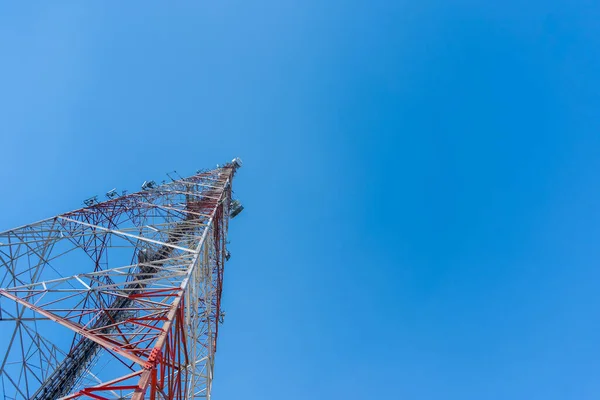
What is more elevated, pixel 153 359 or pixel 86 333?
pixel 86 333

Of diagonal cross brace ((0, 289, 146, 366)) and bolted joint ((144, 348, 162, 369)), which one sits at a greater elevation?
diagonal cross brace ((0, 289, 146, 366))

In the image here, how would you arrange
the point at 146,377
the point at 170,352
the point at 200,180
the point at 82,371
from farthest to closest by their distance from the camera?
the point at 200,180
the point at 82,371
the point at 170,352
the point at 146,377

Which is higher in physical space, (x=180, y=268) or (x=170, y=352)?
(x=180, y=268)

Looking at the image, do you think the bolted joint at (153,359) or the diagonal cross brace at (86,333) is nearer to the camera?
the bolted joint at (153,359)

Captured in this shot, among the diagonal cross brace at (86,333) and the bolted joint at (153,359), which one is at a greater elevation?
the diagonal cross brace at (86,333)

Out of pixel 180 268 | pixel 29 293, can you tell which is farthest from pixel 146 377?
pixel 29 293

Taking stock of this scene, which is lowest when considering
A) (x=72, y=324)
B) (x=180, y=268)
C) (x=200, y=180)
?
(x=72, y=324)

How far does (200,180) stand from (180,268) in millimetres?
13673

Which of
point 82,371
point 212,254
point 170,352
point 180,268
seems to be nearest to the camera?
point 170,352

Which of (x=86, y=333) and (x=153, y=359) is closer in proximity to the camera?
(x=153, y=359)

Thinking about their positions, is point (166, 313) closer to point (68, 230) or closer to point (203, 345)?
point (203, 345)

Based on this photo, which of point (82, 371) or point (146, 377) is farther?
point (82, 371)

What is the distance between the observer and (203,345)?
14.0 m

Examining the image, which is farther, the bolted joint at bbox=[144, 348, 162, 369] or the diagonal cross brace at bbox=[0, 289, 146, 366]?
the diagonal cross brace at bbox=[0, 289, 146, 366]
